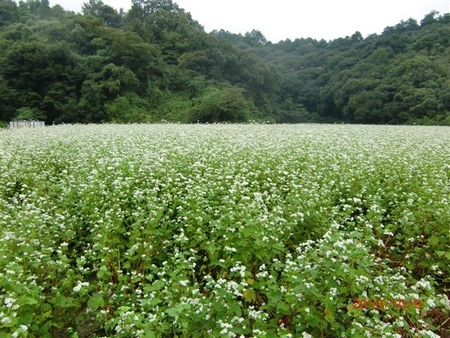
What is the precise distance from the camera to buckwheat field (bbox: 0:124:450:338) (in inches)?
114

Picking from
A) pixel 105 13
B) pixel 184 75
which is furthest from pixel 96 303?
pixel 105 13

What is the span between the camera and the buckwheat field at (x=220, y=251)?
9.46 ft

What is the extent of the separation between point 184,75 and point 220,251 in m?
40.5

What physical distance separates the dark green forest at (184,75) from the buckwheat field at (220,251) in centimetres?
2642

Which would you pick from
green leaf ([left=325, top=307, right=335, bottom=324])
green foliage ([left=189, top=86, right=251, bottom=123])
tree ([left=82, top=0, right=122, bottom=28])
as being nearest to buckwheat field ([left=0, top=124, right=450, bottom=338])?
green leaf ([left=325, top=307, right=335, bottom=324])

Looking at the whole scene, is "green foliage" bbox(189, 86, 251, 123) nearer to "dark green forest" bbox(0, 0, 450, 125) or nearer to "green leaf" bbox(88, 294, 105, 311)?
"dark green forest" bbox(0, 0, 450, 125)

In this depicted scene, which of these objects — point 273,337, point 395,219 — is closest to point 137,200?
point 273,337

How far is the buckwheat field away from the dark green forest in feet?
86.7

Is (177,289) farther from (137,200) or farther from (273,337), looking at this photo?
(137,200)

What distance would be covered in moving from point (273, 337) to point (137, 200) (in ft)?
9.55

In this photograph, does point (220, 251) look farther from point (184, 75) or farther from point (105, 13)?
point (105, 13)

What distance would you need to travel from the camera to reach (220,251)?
3975 mm

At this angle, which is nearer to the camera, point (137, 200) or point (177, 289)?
point (177, 289)

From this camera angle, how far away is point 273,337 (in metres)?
2.72
